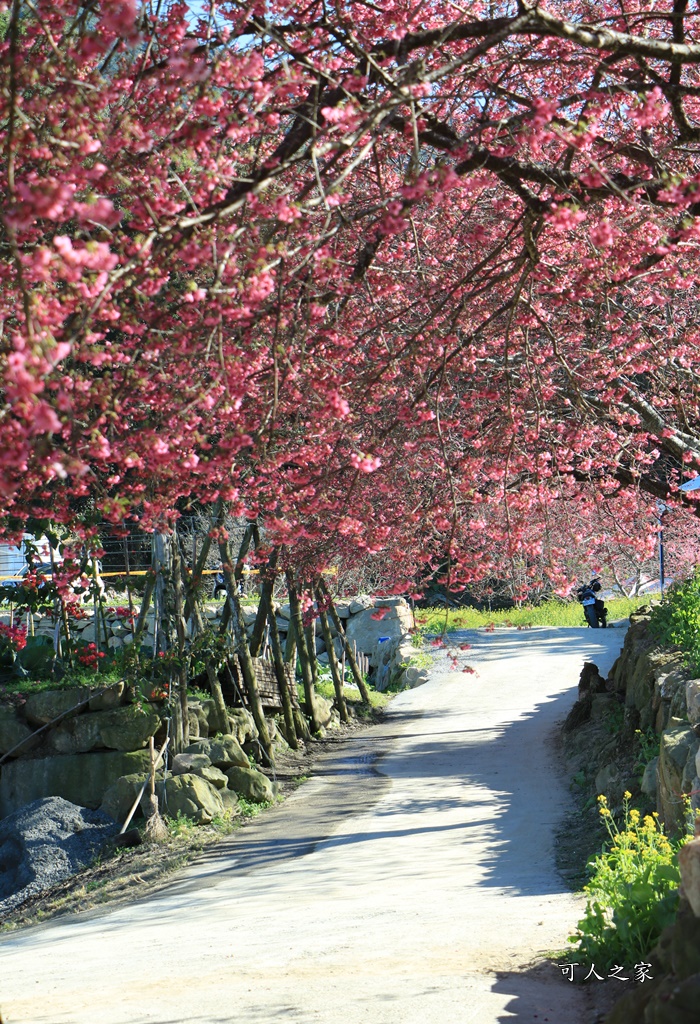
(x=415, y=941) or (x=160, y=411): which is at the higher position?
(x=160, y=411)

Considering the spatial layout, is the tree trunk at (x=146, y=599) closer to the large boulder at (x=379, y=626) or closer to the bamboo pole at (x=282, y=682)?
the bamboo pole at (x=282, y=682)

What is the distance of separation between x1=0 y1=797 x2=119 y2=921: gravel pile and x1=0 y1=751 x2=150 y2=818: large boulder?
2.11 feet

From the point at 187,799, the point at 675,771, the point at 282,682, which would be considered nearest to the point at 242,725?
the point at 282,682

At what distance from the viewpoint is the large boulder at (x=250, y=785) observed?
464 inches

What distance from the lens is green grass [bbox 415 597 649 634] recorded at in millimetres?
23703

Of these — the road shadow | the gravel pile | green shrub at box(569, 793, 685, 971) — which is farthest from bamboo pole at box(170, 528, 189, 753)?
the road shadow

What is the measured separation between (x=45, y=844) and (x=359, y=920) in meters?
4.81

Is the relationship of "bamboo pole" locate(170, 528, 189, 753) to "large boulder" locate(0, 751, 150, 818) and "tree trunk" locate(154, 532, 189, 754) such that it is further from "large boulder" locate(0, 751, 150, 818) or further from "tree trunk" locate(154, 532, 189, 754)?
"large boulder" locate(0, 751, 150, 818)

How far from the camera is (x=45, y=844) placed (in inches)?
416

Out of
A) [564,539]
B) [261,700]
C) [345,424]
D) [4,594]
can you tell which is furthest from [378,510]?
[261,700]

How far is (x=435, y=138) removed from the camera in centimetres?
542

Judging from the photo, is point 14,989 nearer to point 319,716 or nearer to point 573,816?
point 573,816

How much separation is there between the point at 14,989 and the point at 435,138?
516cm

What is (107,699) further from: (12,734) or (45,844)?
(45,844)
